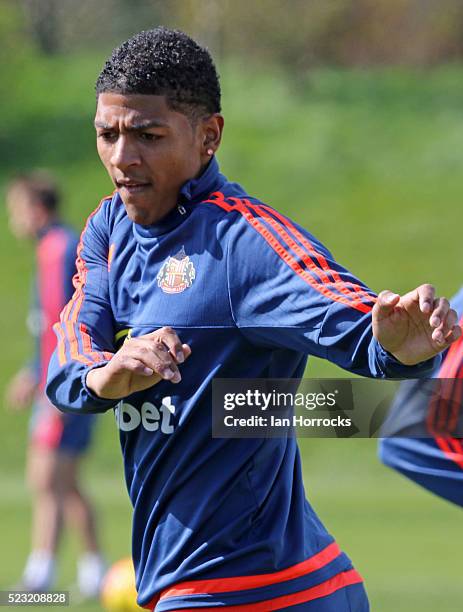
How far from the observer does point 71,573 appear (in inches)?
379

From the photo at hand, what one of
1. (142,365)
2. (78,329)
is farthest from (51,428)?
(142,365)

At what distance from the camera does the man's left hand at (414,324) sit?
2.76 metres

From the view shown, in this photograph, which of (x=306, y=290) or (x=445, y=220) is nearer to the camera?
(x=306, y=290)

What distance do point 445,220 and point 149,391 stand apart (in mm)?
19985

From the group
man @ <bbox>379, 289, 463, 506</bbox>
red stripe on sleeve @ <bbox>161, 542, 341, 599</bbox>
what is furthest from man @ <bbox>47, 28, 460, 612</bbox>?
man @ <bbox>379, 289, 463, 506</bbox>

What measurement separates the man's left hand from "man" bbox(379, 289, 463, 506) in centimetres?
100

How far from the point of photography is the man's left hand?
2.76 meters

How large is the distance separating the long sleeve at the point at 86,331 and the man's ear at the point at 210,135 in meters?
0.42

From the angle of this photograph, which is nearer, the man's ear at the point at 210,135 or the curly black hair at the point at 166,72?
the curly black hair at the point at 166,72

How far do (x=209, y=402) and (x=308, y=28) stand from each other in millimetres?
24775

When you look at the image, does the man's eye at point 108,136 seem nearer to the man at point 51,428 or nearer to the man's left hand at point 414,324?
the man's left hand at point 414,324

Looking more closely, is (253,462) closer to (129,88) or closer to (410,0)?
(129,88)

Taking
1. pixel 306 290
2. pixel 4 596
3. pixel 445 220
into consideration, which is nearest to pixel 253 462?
pixel 306 290

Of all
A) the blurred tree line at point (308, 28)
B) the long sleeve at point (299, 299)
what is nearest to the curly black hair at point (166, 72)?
the long sleeve at point (299, 299)
